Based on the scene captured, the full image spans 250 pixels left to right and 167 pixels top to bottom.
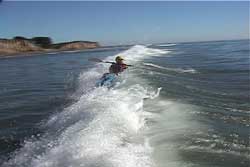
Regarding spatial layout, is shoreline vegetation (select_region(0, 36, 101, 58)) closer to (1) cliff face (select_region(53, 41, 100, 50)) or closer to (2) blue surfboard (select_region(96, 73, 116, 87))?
(1) cliff face (select_region(53, 41, 100, 50))

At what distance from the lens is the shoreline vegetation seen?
7125 centimetres

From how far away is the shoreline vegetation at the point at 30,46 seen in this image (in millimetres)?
71250

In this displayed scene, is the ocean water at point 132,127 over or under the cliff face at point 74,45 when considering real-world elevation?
over

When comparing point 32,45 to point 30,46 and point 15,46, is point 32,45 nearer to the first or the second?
point 30,46

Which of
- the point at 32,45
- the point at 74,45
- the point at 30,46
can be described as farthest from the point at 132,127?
the point at 74,45

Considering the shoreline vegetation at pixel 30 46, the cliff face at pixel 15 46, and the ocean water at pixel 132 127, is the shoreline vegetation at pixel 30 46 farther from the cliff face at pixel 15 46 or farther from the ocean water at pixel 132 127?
the ocean water at pixel 132 127

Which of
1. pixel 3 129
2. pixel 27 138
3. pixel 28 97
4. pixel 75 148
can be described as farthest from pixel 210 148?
pixel 28 97

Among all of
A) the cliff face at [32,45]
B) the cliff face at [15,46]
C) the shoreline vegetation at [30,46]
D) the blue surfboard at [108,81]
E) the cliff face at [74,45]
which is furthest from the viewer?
the cliff face at [74,45]

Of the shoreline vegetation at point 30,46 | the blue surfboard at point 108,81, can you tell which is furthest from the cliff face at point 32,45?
the blue surfboard at point 108,81

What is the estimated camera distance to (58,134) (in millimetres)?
9102

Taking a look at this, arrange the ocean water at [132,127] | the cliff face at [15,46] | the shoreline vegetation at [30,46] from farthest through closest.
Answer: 1. the cliff face at [15,46]
2. the shoreline vegetation at [30,46]
3. the ocean water at [132,127]

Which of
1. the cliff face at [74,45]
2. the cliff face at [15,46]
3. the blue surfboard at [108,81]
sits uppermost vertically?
the blue surfboard at [108,81]

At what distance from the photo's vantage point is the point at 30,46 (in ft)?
262

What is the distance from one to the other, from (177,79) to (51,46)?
251ft
